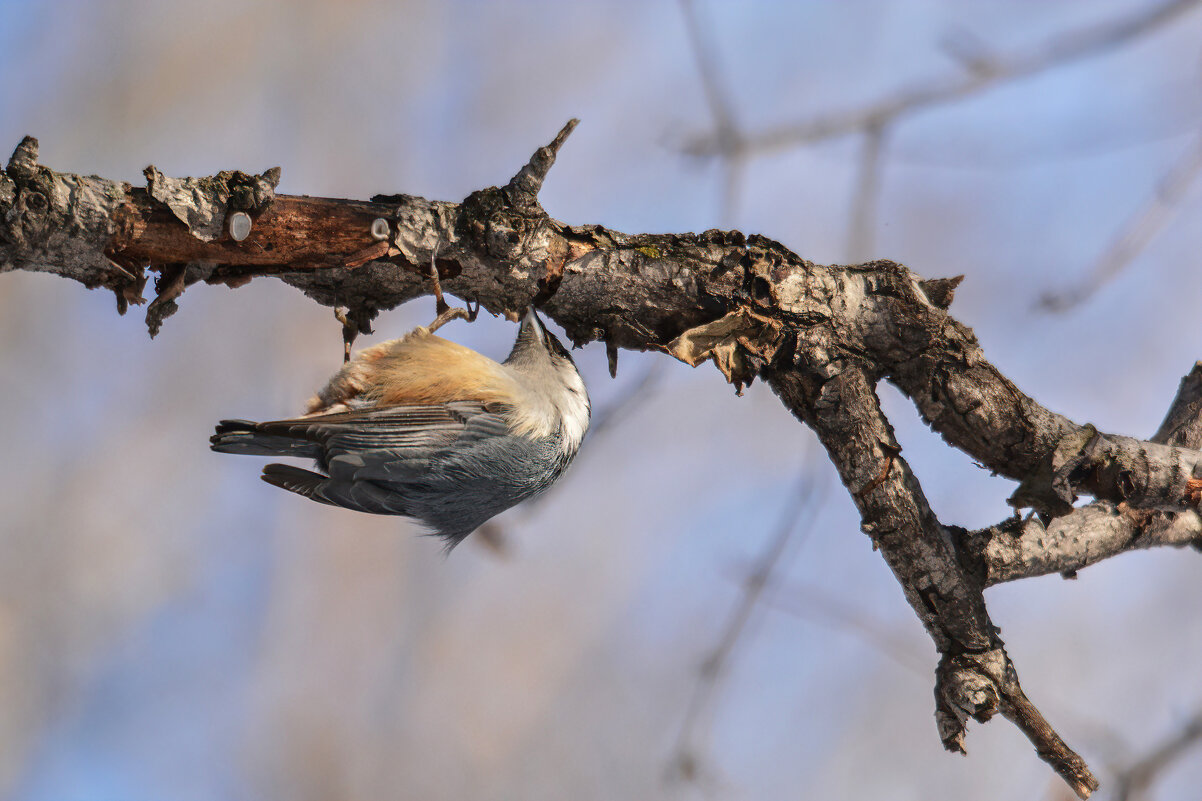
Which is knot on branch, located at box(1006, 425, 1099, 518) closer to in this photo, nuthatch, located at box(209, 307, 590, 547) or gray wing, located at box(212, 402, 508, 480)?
nuthatch, located at box(209, 307, 590, 547)

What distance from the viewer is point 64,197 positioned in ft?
4.97

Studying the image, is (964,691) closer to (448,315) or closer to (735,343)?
(735,343)

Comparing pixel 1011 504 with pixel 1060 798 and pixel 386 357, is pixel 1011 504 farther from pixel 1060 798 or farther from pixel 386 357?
pixel 386 357

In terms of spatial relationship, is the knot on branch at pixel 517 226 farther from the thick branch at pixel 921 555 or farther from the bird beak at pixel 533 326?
the thick branch at pixel 921 555

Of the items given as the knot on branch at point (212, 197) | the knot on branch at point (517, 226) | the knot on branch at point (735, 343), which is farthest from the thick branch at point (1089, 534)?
the knot on branch at point (212, 197)

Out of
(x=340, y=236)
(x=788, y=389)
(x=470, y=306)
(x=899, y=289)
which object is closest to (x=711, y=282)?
(x=788, y=389)

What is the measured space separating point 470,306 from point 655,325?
43 centimetres

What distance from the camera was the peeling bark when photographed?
5.25ft

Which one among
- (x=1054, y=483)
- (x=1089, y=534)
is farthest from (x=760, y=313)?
(x=1089, y=534)

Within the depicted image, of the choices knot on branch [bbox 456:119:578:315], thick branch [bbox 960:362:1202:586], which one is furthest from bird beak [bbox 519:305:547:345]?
thick branch [bbox 960:362:1202:586]

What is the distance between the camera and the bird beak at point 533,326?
194 cm

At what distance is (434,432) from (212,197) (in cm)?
59

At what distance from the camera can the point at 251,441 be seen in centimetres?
170

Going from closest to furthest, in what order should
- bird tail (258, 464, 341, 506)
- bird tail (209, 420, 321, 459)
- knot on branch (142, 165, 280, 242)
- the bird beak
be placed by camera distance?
1. knot on branch (142, 165, 280, 242)
2. bird tail (209, 420, 321, 459)
3. bird tail (258, 464, 341, 506)
4. the bird beak
